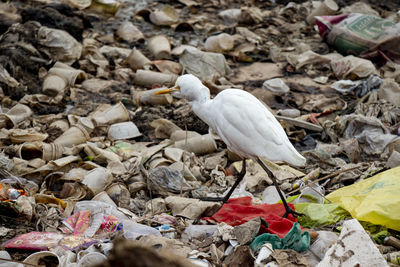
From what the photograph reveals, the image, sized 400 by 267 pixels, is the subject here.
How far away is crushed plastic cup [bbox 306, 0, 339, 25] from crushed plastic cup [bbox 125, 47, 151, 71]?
341cm

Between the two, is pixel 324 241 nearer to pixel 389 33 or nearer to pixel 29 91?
pixel 29 91

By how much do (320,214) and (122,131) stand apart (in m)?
2.29

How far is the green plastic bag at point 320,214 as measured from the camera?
9.97ft

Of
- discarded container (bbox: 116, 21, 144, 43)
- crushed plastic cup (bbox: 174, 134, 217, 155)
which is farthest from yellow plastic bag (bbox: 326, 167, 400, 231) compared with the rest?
discarded container (bbox: 116, 21, 144, 43)

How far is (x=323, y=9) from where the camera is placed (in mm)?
7996

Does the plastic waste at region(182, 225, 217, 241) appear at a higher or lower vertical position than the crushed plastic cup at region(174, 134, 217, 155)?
higher

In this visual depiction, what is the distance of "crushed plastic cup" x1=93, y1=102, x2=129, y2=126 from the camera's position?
4.73 metres

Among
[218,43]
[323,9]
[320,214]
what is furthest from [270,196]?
[323,9]

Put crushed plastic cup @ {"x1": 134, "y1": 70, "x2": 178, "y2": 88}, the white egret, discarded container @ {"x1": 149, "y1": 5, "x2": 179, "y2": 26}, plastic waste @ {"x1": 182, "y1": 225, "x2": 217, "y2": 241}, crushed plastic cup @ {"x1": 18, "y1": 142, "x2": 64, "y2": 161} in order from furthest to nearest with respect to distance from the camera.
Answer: discarded container @ {"x1": 149, "y1": 5, "x2": 179, "y2": 26} < crushed plastic cup @ {"x1": 134, "y1": 70, "x2": 178, "y2": 88} < crushed plastic cup @ {"x1": 18, "y1": 142, "x2": 64, "y2": 161} < the white egret < plastic waste @ {"x1": 182, "y1": 225, "x2": 217, "y2": 241}

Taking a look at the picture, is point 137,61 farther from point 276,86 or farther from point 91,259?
point 91,259

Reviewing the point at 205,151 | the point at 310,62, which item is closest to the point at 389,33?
the point at 310,62

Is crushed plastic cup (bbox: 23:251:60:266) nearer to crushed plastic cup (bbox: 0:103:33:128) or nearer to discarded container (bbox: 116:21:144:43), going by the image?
crushed plastic cup (bbox: 0:103:33:128)

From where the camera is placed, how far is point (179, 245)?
263 centimetres

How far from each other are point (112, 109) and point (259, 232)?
258 centimetres
